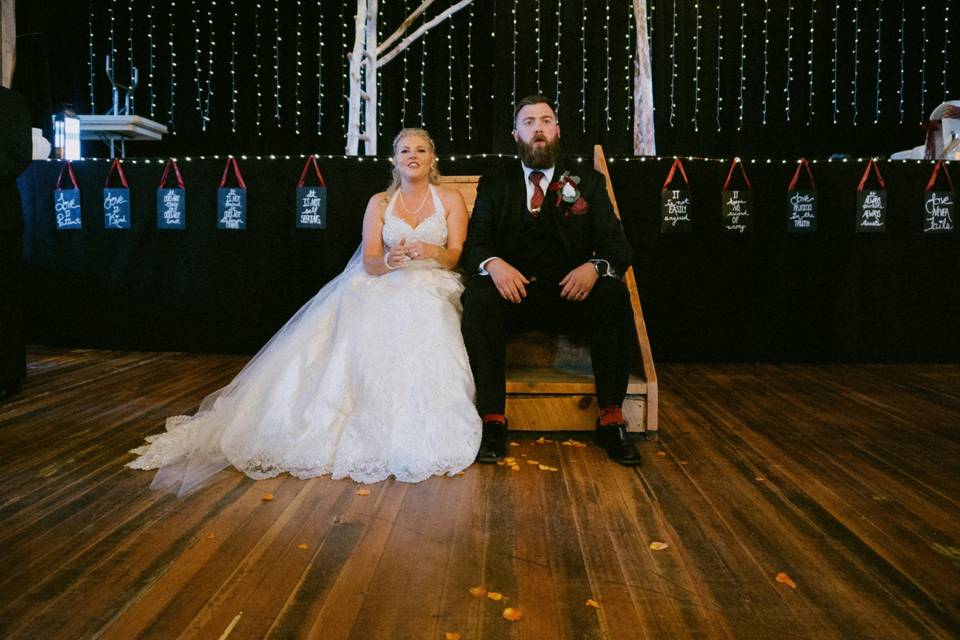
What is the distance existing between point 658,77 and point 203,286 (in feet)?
16.1

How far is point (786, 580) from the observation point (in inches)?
59.9

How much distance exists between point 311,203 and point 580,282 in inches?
85.1

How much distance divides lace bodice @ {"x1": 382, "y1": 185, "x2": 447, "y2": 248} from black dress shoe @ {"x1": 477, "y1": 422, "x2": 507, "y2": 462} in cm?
93

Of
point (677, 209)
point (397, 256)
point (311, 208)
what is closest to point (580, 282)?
point (397, 256)

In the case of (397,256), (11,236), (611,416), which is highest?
(11,236)

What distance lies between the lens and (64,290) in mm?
4570

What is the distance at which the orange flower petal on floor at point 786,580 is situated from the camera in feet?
4.95

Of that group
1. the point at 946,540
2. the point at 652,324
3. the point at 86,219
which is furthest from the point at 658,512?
the point at 86,219

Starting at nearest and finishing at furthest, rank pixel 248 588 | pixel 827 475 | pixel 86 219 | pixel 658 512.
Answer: pixel 248 588, pixel 658 512, pixel 827 475, pixel 86 219

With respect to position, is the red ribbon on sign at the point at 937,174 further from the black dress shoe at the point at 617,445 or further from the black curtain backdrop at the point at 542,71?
the black curtain backdrop at the point at 542,71

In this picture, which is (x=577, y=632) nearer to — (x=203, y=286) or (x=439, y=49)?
(x=203, y=286)

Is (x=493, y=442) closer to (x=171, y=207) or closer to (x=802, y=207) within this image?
(x=802, y=207)

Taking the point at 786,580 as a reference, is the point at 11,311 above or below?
above

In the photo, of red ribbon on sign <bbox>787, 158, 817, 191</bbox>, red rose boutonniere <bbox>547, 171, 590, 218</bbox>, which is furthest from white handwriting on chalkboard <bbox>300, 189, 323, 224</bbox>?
red ribbon on sign <bbox>787, 158, 817, 191</bbox>
